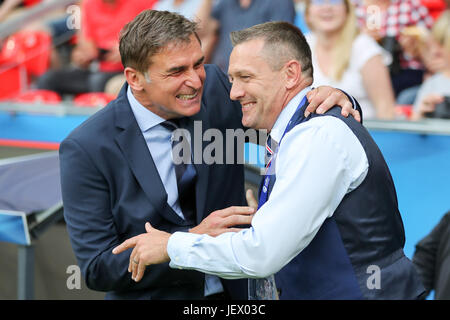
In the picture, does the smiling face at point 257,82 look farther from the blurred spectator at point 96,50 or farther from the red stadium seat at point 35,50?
the red stadium seat at point 35,50

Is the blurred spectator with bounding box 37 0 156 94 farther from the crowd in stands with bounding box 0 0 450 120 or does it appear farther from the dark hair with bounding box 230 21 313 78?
the dark hair with bounding box 230 21 313 78

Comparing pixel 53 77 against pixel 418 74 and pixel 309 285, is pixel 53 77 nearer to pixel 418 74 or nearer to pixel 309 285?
pixel 418 74

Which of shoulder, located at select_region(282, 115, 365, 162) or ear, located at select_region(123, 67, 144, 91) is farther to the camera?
ear, located at select_region(123, 67, 144, 91)

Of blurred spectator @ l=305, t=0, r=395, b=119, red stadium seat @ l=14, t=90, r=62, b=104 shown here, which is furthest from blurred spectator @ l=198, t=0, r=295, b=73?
red stadium seat @ l=14, t=90, r=62, b=104

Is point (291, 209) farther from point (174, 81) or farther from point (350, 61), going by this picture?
point (350, 61)

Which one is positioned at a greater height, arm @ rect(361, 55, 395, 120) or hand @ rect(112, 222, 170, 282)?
arm @ rect(361, 55, 395, 120)

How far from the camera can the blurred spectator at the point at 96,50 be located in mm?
5047

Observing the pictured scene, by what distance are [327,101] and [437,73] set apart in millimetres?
2243

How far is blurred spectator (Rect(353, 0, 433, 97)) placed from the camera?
164 inches

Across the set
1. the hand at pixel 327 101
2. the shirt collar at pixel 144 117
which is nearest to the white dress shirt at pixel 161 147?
the shirt collar at pixel 144 117

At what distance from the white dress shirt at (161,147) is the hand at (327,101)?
0.55m

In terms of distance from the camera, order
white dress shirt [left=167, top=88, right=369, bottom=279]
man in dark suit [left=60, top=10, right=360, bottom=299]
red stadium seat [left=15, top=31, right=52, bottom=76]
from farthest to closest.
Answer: red stadium seat [left=15, top=31, right=52, bottom=76] < man in dark suit [left=60, top=10, right=360, bottom=299] < white dress shirt [left=167, top=88, right=369, bottom=279]

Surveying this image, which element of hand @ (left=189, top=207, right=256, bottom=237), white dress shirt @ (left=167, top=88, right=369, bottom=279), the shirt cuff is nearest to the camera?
white dress shirt @ (left=167, top=88, right=369, bottom=279)

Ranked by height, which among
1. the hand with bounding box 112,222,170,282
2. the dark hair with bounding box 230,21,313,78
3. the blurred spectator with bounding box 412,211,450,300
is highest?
the dark hair with bounding box 230,21,313,78
